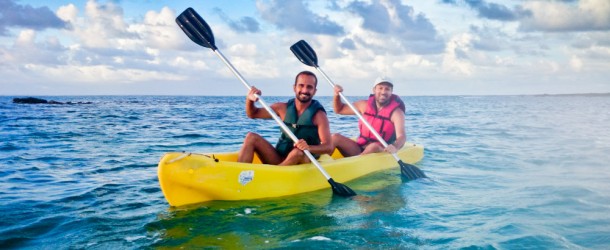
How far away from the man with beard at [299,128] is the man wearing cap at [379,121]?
1.43m

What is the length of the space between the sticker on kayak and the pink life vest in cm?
282

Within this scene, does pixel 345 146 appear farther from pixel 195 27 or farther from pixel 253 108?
pixel 195 27

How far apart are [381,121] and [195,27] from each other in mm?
3171

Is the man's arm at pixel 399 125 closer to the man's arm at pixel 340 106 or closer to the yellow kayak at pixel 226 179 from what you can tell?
the man's arm at pixel 340 106

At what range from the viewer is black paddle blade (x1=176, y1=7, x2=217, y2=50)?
601 cm

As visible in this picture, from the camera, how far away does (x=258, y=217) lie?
14.6 feet

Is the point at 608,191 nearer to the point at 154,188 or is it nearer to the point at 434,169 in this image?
the point at 434,169

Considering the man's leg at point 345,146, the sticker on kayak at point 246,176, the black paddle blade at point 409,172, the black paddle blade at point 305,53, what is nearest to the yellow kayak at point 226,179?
the sticker on kayak at point 246,176

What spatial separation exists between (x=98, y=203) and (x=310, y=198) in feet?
7.79

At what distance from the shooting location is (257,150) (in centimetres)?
535

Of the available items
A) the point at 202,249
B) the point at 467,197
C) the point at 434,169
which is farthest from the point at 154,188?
the point at 434,169

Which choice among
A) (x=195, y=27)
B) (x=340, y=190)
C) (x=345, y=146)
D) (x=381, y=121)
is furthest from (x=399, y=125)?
(x=195, y=27)

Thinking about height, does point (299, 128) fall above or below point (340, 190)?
above

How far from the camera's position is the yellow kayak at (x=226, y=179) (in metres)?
4.59
